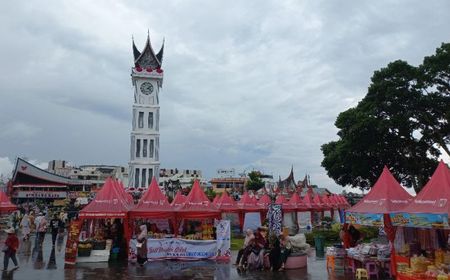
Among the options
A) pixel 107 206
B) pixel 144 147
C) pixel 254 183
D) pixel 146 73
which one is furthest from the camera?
pixel 254 183

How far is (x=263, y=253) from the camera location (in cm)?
1500

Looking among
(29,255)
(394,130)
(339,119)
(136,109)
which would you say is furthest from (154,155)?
(29,255)

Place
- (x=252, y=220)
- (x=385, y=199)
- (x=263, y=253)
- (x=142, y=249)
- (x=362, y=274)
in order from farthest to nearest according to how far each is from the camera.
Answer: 1. (x=252, y=220)
2. (x=142, y=249)
3. (x=263, y=253)
4. (x=362, y=274)
5. (x=385, y=199)

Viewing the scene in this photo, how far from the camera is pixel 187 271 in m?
14.6

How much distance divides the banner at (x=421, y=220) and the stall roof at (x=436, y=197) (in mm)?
107

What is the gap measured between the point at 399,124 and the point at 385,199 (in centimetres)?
→ 1927

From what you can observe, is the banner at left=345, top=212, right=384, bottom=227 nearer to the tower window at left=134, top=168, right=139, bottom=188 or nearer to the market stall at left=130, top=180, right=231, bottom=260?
the market stall at left=130, top=180, right=231, bottom=260

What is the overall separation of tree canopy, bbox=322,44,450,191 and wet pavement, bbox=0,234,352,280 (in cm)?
1694

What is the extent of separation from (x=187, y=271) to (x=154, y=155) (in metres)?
59.1

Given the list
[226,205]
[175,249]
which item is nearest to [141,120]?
[226,205]

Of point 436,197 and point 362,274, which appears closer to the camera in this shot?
point 436,197

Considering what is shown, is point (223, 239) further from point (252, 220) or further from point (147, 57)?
point (147, 57)

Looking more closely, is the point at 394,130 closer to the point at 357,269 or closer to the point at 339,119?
the point at 339,119

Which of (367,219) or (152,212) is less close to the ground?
(152,212)
